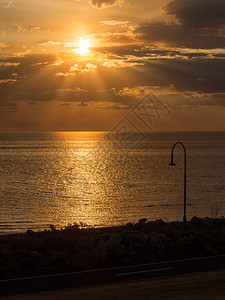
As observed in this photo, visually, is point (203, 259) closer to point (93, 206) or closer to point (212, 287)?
point (212, 287)

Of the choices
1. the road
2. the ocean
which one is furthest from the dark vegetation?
the ocean

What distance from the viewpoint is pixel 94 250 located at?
1761 centimetres

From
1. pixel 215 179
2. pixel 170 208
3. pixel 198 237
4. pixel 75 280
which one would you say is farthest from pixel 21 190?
pixel 75 280

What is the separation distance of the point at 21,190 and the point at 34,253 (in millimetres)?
45177

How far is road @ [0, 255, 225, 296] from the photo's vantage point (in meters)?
13.7

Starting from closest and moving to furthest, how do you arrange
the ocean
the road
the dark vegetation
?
the road → the dark vegetation → the ocean

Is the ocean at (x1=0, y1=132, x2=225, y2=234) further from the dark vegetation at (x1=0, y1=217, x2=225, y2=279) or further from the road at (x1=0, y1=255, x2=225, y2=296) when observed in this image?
the road at (x1=0, y1=255, x2=225, y2=296)

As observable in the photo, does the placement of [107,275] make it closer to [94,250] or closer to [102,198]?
[94,250]

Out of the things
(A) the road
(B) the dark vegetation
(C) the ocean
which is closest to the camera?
(A) the road

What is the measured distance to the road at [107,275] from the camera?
1373 centimetres

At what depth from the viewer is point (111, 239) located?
59.4ft

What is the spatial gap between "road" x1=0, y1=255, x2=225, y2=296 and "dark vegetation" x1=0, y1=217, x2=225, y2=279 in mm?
703

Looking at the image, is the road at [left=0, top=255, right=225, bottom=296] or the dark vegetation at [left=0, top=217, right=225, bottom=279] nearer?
the road at [left=0, top=255, right=225, bottom=296]

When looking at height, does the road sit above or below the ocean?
above
